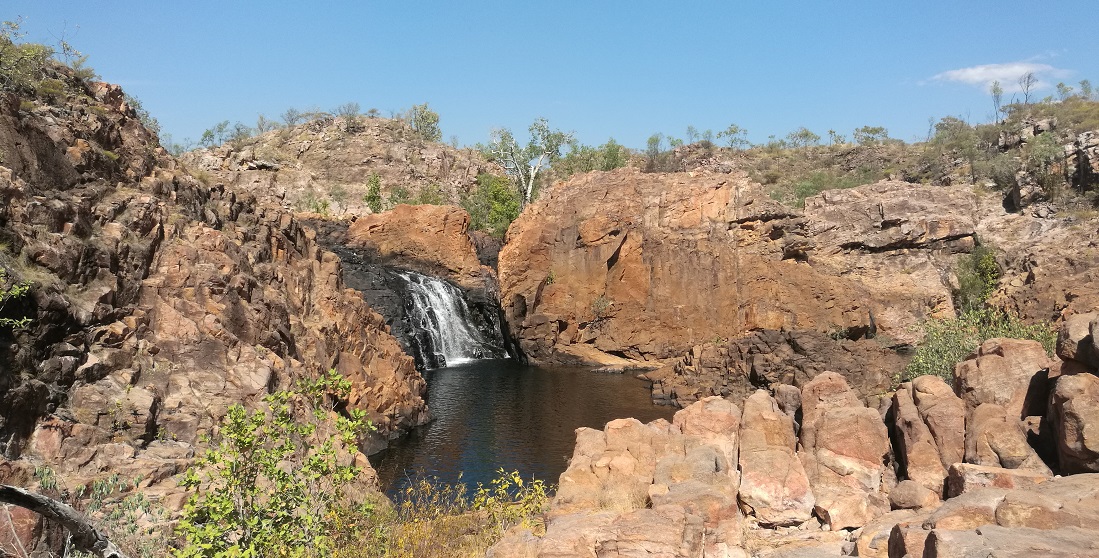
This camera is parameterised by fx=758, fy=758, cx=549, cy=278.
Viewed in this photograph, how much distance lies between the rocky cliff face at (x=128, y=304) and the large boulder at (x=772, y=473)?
11.6 m

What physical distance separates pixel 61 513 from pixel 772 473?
12979 mm

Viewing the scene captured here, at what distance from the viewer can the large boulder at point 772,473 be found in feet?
50.9

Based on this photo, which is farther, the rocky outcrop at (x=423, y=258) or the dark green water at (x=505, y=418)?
the rocky outcrop at (x=423, y=258)

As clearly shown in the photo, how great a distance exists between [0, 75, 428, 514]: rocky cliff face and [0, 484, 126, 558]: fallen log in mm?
6295

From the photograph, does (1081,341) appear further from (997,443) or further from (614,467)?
(614,467)

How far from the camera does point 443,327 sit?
165 feet

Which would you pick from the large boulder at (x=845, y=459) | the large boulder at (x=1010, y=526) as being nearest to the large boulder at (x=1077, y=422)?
the large boulder at (x=1010, y=526)

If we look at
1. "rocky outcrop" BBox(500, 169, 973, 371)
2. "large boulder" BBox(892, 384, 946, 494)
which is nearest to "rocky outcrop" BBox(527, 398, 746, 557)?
"large boulder" BBox(892, 384, 946, 494)

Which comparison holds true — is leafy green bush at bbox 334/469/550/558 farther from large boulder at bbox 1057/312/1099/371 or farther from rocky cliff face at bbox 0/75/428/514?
large boulder at bbox 1057/312/1099/371

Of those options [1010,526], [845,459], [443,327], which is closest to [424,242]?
Answer: [443,327]

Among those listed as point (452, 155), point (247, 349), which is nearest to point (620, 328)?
point (247, 349)

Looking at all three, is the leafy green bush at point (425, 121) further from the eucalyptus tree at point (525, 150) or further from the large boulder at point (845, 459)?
the large boulder at point (845, 459)

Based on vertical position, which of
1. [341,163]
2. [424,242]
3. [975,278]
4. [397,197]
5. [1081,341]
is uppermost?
[341,163]

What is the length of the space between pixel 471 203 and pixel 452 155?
660 inches
